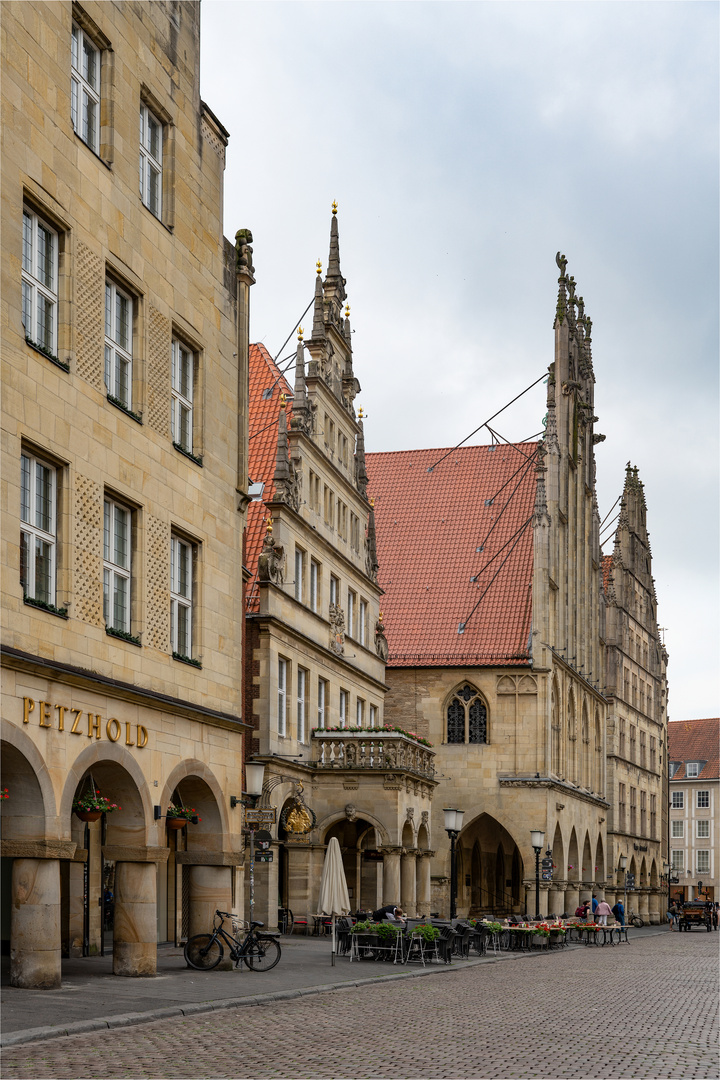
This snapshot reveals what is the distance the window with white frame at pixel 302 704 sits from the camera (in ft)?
130

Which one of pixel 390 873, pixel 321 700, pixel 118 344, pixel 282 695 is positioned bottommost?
pixel 390 873

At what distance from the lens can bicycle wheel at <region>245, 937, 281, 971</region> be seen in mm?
24266

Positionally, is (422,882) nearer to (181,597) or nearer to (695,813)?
(181,597)

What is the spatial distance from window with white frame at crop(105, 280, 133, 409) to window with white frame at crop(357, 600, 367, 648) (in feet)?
80.8

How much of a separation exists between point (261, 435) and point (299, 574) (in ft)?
14.1

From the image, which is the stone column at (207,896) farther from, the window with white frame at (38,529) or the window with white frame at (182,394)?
the window with white frame at (38,529)

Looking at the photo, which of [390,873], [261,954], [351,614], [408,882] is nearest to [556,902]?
[408,882]

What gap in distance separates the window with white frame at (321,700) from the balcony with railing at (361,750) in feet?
2.35

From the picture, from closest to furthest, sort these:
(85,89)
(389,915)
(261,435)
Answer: (85,89)
(389,915)
(261,435)

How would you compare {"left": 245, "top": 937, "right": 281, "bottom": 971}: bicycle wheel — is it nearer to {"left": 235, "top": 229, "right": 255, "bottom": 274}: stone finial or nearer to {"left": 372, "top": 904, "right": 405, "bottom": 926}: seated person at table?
{"left": 372, "top": 904, "right": 405, "bottom": 926}: seated person at table

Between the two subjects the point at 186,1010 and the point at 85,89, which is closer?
the point at 186,1010

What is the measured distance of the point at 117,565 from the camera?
70.8 feet

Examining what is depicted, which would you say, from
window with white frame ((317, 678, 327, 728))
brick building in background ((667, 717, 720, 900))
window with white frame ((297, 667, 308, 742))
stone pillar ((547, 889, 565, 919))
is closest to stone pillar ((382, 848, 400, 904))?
window with white frame ((297, 667, 308, 742))

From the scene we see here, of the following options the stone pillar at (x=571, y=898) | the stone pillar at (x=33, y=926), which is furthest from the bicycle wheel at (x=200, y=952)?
the stone pillar at (x=571, y=898)
